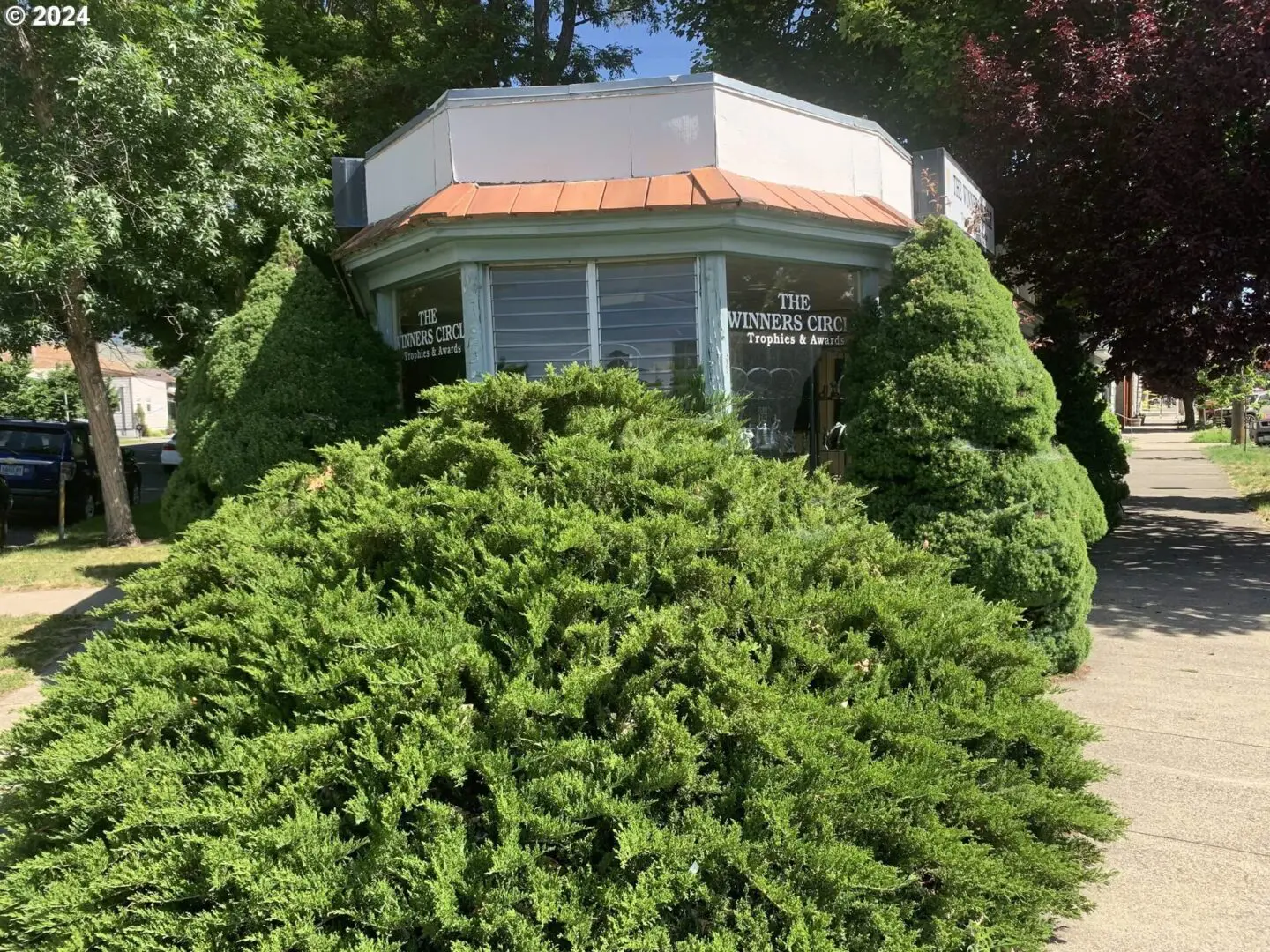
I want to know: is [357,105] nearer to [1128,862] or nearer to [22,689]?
[22,689]

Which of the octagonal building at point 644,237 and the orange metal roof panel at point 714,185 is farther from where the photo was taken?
the octagonal building at point 644,237

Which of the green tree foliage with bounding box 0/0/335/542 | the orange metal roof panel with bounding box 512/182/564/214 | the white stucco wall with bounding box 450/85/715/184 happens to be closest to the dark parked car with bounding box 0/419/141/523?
the green tree foliage with bounding box 0/0/335/542

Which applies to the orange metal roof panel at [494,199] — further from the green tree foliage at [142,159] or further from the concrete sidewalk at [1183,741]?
the green tree foliage at [142,159]

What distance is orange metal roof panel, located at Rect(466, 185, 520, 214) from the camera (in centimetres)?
552

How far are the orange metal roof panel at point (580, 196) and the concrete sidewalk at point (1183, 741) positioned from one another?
4062mm

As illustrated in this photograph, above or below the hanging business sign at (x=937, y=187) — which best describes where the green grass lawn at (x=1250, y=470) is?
below

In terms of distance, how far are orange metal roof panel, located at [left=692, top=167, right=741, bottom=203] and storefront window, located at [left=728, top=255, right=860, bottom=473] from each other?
0.48 meters

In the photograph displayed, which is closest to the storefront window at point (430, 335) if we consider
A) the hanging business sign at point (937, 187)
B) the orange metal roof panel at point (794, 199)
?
the orange metal roof panel at point (794, 199)

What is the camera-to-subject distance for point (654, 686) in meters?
2.54

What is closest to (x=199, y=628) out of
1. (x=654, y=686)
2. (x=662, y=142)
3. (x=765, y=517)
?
(x=654, y=686)

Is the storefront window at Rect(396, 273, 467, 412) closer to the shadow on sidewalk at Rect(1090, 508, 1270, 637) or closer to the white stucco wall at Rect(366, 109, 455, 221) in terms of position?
the white stucco wall at Rect(366, 109, 455, 221)

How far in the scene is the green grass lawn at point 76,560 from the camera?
988 cm

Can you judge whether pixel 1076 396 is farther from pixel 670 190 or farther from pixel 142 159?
pixel 142 159

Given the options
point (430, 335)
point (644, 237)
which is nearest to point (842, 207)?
point (644, 237)
